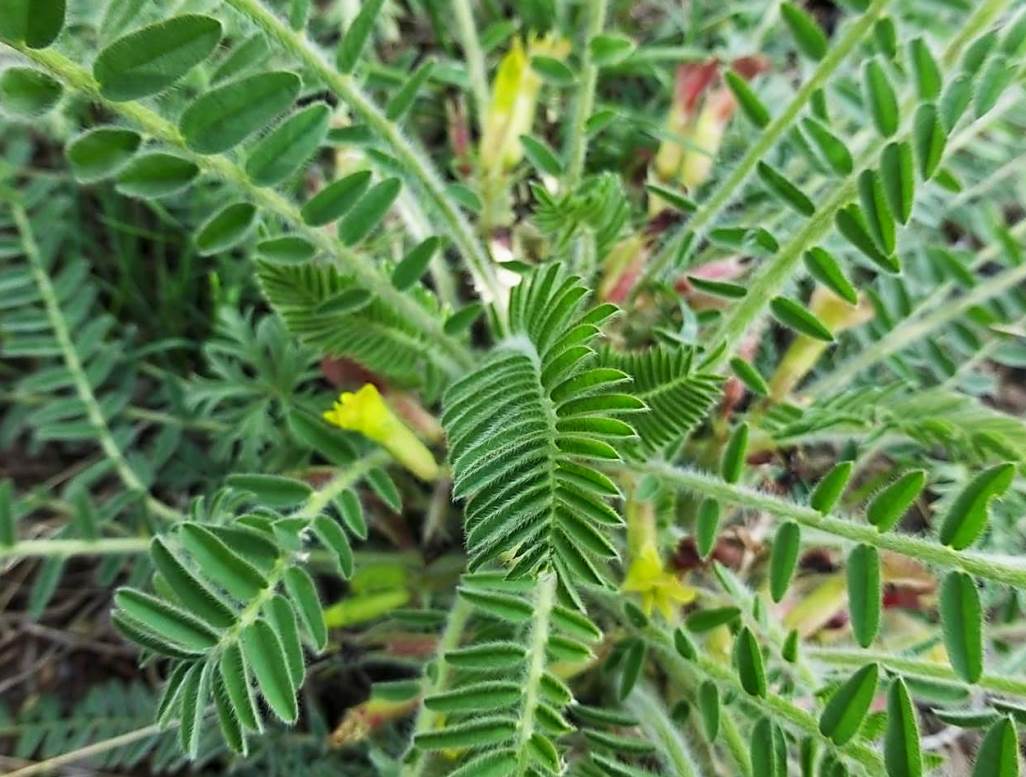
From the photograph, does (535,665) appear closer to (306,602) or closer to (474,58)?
(306,602)

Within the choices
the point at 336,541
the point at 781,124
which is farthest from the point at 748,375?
the point at 336,541

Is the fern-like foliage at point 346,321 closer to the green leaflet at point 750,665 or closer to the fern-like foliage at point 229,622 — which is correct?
the fern-like foliage at point 229,622

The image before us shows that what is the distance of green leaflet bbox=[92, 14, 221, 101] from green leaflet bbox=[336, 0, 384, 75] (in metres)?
0.32

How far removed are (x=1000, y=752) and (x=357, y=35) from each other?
0.97 metres

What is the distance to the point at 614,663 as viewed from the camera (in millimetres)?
1303

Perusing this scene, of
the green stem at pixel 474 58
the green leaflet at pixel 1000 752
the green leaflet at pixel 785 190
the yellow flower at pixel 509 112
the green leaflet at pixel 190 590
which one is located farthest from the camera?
the green stem at pixel 474 58

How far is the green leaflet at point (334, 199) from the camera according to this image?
1098mm

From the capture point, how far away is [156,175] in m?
0.96

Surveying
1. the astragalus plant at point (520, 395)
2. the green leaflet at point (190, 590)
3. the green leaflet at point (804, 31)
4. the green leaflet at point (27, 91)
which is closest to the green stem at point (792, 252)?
the astragalus plant at point (520, 395)

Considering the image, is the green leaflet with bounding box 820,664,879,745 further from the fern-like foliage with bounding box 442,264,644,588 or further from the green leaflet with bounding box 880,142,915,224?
the green leaflet with bounding box 880,142,915,224

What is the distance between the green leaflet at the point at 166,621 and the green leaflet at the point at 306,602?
12cm

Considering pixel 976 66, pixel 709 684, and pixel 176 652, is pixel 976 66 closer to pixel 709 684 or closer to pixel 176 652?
pixel 709 684

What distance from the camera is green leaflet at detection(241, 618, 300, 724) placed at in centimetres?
94

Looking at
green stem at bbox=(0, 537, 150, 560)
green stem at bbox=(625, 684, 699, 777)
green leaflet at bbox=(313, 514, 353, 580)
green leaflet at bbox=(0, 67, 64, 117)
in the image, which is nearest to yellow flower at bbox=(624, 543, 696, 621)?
green stem at bbox=(625, 684, 699, 777)
